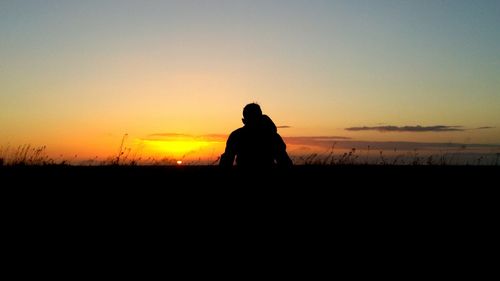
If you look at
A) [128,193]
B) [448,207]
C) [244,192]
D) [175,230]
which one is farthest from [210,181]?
[448,207]

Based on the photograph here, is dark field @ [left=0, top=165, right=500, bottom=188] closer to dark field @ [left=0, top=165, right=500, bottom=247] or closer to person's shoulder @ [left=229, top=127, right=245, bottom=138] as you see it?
dark field @ [left=0, top=165, right=500, bottom=247]

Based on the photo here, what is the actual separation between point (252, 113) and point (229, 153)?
867 millimetres

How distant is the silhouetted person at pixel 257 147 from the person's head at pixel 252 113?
0.06 metres

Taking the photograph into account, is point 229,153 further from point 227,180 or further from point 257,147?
point 227,180

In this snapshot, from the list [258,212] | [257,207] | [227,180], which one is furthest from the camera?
[227,180]

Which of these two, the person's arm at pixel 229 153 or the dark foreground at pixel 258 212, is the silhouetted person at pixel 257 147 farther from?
the dark foreground at pixel 258 212

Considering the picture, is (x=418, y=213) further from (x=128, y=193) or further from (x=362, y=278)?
(x=128, y=193)

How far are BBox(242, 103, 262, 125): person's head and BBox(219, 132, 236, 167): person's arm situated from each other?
485 millimetres

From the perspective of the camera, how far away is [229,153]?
8383 millimetres

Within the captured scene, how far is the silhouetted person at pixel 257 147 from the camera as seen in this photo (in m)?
8.16

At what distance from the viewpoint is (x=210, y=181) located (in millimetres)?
10953

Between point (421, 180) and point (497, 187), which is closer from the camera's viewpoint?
point (497, 187)

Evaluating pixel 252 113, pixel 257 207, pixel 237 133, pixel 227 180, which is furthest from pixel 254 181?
pixel 252 113

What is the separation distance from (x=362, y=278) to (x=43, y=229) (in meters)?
4.41
